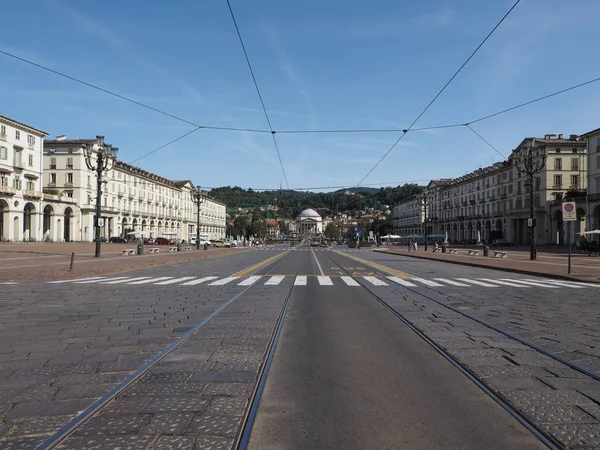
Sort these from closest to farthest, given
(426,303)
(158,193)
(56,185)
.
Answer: (426,303)
(56,185)
(158,193)

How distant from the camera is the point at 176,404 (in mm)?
4023

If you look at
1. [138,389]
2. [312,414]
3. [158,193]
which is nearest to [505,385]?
[312,414]

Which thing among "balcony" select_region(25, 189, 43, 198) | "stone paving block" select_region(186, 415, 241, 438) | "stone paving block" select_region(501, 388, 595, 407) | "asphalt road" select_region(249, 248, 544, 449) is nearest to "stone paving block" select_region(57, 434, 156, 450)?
"stone paving block" select_region(186, 415, 241, 438)

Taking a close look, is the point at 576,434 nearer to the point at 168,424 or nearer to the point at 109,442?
the point at 168,424

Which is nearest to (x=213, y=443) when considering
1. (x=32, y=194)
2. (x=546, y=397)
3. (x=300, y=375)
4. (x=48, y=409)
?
(x=48, y=409)

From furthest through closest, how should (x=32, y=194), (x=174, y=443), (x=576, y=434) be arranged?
1. (x=32, y=194)
2. (x=576, y=434)
3. (x=174, y=443)

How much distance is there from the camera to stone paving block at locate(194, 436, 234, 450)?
10.6ft

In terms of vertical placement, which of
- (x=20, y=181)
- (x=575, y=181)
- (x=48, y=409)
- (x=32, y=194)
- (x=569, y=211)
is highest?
(x=575, y=181)

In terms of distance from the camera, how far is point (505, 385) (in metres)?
4.55

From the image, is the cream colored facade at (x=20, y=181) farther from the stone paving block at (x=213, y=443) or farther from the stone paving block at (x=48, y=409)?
the stone paving block at (x=213, y=443)

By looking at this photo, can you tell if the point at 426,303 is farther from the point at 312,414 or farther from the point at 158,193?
the point at 158,193

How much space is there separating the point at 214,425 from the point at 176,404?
1.98 feet

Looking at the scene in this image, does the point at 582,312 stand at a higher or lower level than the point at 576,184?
lower

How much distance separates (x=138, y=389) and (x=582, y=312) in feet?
28.1
